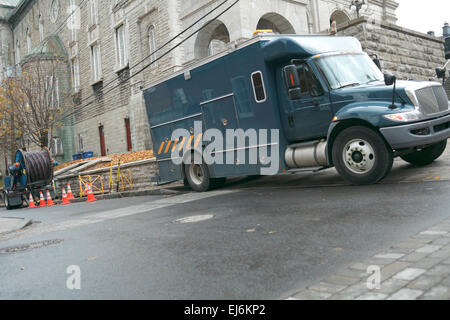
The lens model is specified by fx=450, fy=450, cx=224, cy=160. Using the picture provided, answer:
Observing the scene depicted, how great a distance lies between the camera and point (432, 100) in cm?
864

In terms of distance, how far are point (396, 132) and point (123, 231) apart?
5087mm

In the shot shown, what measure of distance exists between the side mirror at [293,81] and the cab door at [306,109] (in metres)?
0.22

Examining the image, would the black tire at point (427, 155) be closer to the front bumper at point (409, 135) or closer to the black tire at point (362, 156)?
the front bumper at point (409, 135)

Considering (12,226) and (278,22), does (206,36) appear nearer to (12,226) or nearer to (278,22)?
(278,22)

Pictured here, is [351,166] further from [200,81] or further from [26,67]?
[26,67]

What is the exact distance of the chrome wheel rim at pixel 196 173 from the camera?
12891 mm

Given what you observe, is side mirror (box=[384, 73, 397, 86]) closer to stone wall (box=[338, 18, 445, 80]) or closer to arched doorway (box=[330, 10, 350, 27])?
stone wall (box=[338, 18, 445, 80])

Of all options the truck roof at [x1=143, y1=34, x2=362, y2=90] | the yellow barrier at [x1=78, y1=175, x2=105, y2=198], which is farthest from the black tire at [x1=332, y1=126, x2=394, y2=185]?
the yellow barrier at [x1=78, y1=175, x2=105, y2=198]

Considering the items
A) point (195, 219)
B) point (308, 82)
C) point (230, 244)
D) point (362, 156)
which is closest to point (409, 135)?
point (362, 156)

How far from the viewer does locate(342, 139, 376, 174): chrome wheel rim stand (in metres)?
8.48

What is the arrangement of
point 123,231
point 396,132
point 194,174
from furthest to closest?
1. point 194,174
2. point 396,132
3. point 123,231

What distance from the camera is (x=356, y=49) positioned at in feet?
33.8
